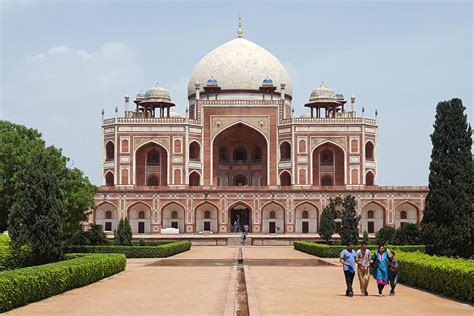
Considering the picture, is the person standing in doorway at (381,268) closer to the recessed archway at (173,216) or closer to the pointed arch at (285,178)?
the recessed archway at (173,216)

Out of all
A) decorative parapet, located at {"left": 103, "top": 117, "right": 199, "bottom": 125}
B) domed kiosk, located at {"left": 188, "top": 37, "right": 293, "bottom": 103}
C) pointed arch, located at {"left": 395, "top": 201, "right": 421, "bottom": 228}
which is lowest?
pointed arch, located at {"left": 395, "top": 201, "right": 421, "bottom": 228}

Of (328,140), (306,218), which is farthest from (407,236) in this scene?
(328,140)

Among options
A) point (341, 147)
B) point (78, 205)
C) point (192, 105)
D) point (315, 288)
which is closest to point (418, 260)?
point (315, 288)

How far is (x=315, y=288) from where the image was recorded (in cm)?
1412

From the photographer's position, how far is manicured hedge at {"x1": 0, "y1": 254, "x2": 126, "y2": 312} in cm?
1100

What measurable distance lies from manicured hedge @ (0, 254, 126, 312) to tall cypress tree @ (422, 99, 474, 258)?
22.7 feet

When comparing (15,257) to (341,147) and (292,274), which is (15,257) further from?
(341,147)

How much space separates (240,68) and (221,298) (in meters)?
40.5

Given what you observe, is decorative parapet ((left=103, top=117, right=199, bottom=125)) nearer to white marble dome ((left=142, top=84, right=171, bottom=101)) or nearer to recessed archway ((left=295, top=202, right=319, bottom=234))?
white marble dome ((left=142, top=84, right=171, bottom=101))

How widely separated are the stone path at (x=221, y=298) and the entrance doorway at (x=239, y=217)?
2708 cm

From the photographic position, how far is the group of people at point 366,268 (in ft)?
42.6

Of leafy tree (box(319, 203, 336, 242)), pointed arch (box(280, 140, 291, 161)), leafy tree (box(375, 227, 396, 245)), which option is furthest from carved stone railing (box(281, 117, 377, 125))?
leafy tree (box(375, 227, 396, 245))

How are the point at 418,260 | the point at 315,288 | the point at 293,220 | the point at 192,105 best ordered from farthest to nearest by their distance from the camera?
the point at 192,105 < the point at 293,220 < the point at 418,260 < the point at 315,288

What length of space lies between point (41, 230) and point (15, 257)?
1168 mm
